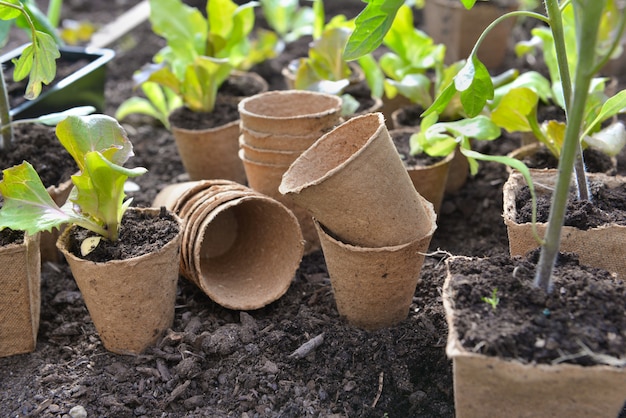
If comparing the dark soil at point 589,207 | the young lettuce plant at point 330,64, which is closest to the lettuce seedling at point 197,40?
the young lettuce plant at point 330,64

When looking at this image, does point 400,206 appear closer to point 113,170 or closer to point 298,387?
point 298,387

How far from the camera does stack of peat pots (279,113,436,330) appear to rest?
1436 mm

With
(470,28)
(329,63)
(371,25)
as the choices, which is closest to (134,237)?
(371,25)

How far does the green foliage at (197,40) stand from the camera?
7.91ft

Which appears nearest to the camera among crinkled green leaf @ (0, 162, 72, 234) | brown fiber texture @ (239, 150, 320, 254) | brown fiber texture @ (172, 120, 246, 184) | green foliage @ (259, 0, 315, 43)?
crinkled green leaf @ (0, 162, 72, 234)

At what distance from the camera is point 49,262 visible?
201cm

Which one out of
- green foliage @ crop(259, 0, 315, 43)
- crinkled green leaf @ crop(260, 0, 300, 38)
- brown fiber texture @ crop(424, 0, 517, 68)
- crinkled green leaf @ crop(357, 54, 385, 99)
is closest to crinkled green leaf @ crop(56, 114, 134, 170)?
crinkled green leaf @ crop(357, 54, 385, 99)

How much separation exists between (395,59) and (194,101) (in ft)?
2.50

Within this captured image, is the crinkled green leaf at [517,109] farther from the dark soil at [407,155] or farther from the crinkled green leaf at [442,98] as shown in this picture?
the crinkled green leaf at [442,98]

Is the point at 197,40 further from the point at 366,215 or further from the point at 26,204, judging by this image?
the point at 366,215

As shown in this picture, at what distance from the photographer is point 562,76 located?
140 cm

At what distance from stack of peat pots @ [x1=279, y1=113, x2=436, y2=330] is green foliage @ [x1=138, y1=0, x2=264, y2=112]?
38.1 inches

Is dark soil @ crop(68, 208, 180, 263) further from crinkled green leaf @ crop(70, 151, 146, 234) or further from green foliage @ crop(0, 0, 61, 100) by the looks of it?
green foliage @ crop(0, 0, 61, 100)

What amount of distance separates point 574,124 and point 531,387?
1.50 feet
